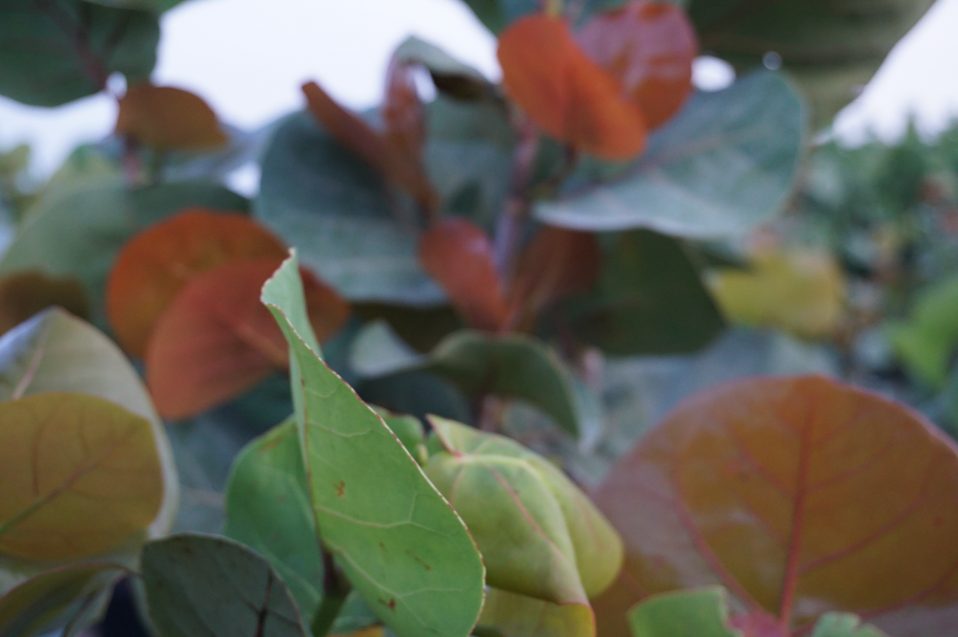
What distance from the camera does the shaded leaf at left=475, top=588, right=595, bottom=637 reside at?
7.0 inches

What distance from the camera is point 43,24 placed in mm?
346

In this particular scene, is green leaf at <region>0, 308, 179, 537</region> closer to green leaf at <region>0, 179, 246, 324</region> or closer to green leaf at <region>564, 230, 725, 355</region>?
green leaf at <region>0, 179, 246, 324</region>

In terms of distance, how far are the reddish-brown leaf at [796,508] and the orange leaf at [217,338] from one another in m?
0.15

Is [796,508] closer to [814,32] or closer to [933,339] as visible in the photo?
[814,32]

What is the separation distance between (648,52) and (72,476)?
10.1 inches

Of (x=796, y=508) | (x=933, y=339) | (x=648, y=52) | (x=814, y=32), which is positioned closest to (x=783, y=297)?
(x=933, y=339)

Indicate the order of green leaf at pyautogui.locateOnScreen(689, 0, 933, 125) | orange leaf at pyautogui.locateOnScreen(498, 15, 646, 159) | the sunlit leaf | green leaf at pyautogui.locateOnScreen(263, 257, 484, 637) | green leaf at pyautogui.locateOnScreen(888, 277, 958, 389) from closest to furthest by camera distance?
green leaf at pyautogui.locateOnScreen(263, 257, 484, 637)
orange leaf at pyautogui.locateOnScreen(498, 15, 646, 159)
green leaf at pyautogui.locateOnScreen(689, 0, 933, 125)
green leaf at pyautogui.locateOnScreen(888, 277, 958, 389)
the sunlit leaf

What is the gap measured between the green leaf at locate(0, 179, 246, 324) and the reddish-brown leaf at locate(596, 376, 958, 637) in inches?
9.2

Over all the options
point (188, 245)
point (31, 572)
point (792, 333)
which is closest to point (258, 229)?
point (188, 245)

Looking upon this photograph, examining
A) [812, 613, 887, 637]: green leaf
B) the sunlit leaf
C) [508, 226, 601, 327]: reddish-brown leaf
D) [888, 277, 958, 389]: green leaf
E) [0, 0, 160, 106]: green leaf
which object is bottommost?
the sunlit leaf

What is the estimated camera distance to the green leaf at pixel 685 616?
0.20m

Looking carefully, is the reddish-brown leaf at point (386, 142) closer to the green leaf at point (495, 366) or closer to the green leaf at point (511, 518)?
the green leaf at point (495, 366)

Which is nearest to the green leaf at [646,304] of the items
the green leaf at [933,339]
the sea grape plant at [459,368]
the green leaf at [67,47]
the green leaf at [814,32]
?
the sea grape plant at [459,368]

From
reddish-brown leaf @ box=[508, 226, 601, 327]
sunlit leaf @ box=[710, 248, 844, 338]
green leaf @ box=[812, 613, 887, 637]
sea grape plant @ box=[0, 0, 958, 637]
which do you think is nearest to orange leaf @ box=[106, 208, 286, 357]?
sea grape plant @ box=[0, 0, 958, 637]
